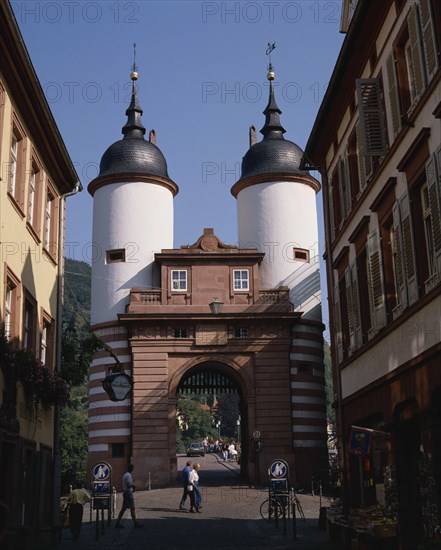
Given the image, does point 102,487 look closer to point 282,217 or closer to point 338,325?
point 338,325

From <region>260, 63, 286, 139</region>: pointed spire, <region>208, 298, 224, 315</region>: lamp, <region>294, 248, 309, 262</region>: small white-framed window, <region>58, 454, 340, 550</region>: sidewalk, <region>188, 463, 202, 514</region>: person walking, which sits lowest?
<region>58, 454, 340, 550</region>: sidewalk

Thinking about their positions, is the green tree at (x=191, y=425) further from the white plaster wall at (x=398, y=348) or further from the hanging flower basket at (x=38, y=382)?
the white plaster wall at (x=398, y=348)

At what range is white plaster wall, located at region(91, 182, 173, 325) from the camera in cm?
4641

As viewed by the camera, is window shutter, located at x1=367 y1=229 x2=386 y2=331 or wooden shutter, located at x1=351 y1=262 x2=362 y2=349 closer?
window shutter, located at x1=367 y1=229 x2=386 y2=331

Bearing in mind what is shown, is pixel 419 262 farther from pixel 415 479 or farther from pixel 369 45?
pixel 369 45

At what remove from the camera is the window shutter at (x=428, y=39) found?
14.6 m

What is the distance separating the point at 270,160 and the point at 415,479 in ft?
113

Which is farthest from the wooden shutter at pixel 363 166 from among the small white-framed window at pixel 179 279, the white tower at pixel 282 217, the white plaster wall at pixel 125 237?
the white plaster wall at pixel 125 237

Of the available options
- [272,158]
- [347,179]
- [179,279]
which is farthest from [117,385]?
[272,158]

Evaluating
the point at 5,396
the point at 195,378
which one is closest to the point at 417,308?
the point at 5,396

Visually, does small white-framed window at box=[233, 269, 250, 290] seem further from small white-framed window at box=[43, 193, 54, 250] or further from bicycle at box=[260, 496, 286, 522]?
small white-framed window at box=[43, 193, 54, 250]

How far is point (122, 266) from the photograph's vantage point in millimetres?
46750

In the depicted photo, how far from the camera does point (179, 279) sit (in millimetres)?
45281

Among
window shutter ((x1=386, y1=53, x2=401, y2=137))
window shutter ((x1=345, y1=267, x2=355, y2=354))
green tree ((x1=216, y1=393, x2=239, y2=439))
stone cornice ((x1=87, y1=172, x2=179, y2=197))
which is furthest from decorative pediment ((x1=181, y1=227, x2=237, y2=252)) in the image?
green tree ((x1=216, y1=393, x2=239, y2=439))
